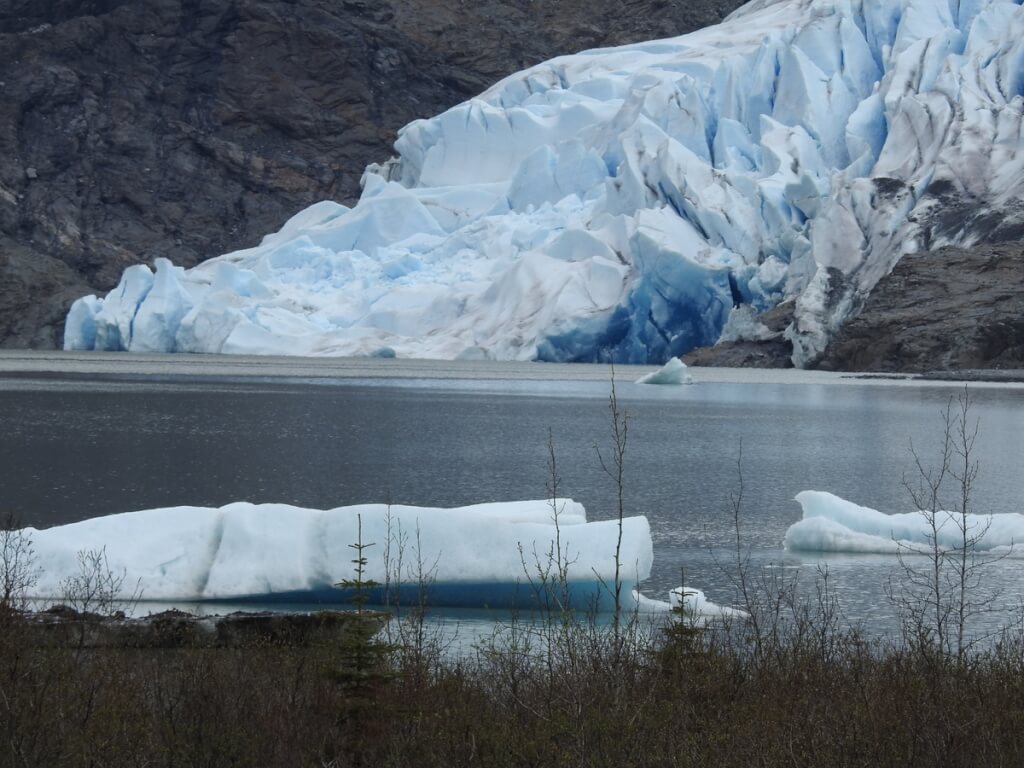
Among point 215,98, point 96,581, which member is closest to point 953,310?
point 96,581

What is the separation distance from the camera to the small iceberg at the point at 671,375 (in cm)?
3269

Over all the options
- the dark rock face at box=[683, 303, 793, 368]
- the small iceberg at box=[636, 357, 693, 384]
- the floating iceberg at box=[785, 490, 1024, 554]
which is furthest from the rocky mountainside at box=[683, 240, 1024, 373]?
the floating iceberg at box=[785, 490, 1024, 554]

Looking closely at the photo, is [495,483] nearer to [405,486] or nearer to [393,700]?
[405,486]

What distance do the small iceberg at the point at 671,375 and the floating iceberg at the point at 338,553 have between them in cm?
2447

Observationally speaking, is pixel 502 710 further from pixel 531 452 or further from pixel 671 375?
pixel 671 375

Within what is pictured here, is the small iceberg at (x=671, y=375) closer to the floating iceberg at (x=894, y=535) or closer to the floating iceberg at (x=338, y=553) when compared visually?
the floating iceberg at (x=894, y=535)

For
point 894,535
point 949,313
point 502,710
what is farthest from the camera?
point 949,313

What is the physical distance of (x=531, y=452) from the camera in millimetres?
18109

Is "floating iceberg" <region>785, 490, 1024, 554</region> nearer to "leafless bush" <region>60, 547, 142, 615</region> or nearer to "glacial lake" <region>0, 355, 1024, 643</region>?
"glacial lake" <region>0, 355, 1024, 643</region>

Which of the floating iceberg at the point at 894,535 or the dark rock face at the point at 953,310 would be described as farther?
the dark rock face at the point at 953,310

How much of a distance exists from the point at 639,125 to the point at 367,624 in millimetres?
39976

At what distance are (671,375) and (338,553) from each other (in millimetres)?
25872

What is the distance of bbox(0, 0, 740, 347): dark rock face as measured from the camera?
245ft

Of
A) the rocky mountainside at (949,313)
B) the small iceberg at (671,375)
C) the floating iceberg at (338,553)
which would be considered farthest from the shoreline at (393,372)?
the floating iceberg at (338,553)
